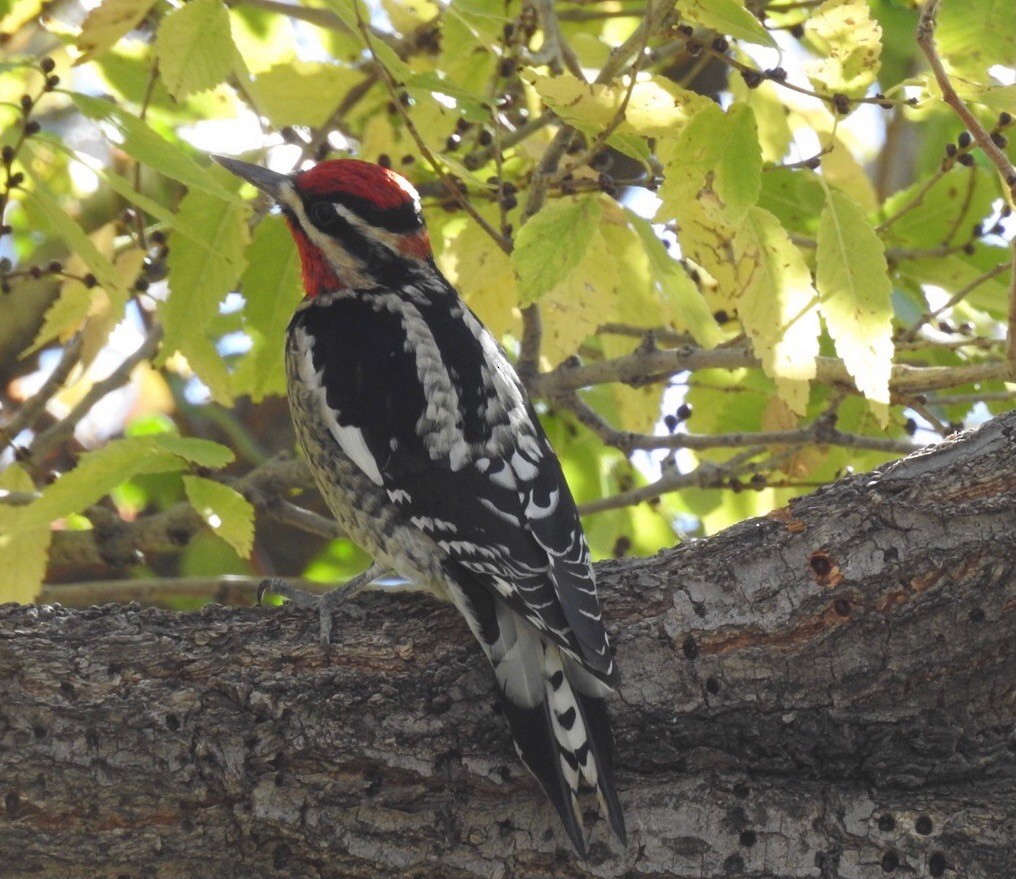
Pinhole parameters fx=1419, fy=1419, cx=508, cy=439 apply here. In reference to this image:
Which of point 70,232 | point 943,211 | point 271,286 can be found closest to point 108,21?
point 70,232

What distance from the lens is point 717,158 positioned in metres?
2.64

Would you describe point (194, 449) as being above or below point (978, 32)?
below

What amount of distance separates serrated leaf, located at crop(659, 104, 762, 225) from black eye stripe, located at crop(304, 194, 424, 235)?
1430 millimetres

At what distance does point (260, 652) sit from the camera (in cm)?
284

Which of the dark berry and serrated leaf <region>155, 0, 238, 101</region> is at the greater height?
serrated leaf <region>155, 0, 238, 101</region>

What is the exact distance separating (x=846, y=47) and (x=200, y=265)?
154 centimetres

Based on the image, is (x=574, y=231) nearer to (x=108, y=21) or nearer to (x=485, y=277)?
(x=485, y=277)

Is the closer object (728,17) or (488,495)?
(728,17)

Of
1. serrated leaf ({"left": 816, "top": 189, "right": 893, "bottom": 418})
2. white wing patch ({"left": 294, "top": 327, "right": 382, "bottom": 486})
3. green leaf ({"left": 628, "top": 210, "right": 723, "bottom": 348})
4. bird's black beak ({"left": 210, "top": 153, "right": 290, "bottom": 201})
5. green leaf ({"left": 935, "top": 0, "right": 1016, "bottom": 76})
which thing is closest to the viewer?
serrated leaf ({"left": 816, "top": 189, "right": 893, "bottom": 418})

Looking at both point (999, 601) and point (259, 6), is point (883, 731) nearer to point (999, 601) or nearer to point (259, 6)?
point (999, 601)

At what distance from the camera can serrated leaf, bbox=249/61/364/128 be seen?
3699mm

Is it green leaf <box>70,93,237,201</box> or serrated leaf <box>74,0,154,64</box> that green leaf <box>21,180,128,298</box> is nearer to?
green leaf <box>70,93,237,201</box>

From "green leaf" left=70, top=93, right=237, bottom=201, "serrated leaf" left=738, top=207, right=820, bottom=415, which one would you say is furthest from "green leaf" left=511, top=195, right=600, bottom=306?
"green leaf" left=70, top=93, right=237, bottom=201

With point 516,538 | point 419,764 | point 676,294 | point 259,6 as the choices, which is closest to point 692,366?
point 676,294
